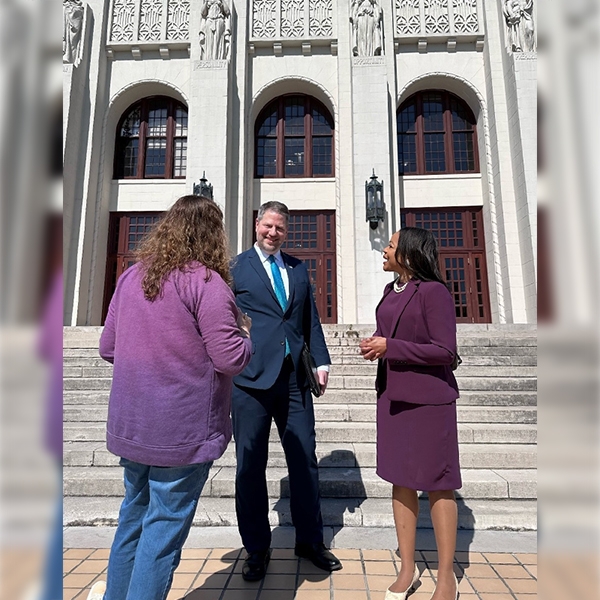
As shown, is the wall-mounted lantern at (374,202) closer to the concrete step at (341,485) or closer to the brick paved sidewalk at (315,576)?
the concrete step at (341,485)

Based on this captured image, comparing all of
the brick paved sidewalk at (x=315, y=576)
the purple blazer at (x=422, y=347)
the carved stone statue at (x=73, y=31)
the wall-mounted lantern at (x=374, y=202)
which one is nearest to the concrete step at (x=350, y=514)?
the brick paved sidewalk at (x=315, y=576)

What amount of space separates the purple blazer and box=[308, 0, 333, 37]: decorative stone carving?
42.4ft

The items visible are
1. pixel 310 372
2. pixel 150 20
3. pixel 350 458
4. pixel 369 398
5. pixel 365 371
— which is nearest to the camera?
pixel 310 372

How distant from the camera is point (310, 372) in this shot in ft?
9.77

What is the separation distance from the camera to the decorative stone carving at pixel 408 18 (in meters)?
12.9

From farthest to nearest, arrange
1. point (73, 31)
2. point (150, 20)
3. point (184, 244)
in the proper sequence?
point (150, 20), point (73, 31), point (184, 244)

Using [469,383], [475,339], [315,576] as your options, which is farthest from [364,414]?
[475,339]

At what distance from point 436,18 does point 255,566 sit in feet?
48.9

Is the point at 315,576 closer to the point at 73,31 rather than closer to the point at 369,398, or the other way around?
the point at 369,398

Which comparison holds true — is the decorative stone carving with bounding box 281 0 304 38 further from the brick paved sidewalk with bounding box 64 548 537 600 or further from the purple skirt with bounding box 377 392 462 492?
the brick paved sidewalk with bounding box 64 548 537 600

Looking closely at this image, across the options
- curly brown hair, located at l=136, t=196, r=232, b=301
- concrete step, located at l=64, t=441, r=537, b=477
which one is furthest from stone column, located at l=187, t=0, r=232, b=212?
curly brown hair, located at l=136, t=196, r=232, b=301

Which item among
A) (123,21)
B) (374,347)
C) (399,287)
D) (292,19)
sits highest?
(123,21)

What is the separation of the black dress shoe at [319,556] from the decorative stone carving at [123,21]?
14985 millimetres

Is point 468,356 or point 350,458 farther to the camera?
point 468,356
